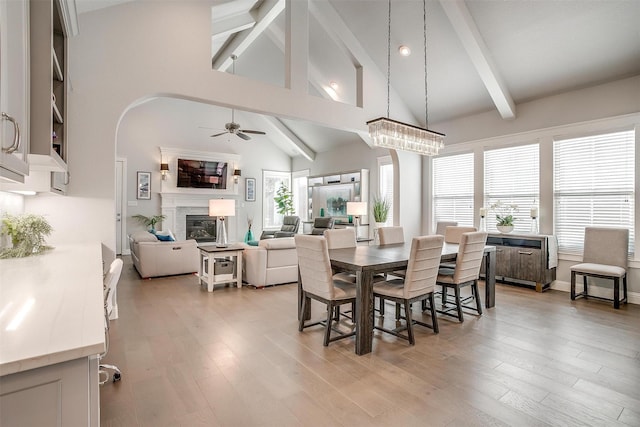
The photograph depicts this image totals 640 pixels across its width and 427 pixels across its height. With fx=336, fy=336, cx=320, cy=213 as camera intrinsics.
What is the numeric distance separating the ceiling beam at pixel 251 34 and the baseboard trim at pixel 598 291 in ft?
20.3

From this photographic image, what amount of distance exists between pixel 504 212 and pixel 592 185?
1287 millimetres

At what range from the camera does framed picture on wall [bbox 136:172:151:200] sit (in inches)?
341

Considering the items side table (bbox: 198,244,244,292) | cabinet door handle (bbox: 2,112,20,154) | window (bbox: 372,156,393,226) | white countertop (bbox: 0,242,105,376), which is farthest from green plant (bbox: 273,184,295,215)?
cabinet door handle (bbox: 2,112,20,154)

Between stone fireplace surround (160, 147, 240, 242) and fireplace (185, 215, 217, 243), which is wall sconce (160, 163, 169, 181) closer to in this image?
stone fireplace surround (160, 147, 240, 242)

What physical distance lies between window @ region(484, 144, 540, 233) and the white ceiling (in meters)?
0.88

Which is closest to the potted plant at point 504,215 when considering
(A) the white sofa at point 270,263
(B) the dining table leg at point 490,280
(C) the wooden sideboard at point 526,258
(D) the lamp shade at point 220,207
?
(C) the wooden sideboard at point 526,258

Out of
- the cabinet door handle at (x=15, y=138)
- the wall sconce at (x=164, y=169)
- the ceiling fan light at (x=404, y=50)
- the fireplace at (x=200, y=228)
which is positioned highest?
the ceiling fan light at (x=404, y=50)

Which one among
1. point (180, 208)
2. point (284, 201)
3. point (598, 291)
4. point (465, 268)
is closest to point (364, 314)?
point (465, 268)

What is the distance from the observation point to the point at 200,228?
31.4ft

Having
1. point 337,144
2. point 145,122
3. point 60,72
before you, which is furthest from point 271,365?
point 145,122

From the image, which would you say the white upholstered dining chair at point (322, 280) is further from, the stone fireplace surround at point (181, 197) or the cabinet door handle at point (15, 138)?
the stone fireplace surround at point (181, 197)

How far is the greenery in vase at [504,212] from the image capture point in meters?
5.48

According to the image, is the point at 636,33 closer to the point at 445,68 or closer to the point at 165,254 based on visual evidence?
the point at 445,68

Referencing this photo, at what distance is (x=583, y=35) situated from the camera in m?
4.22
